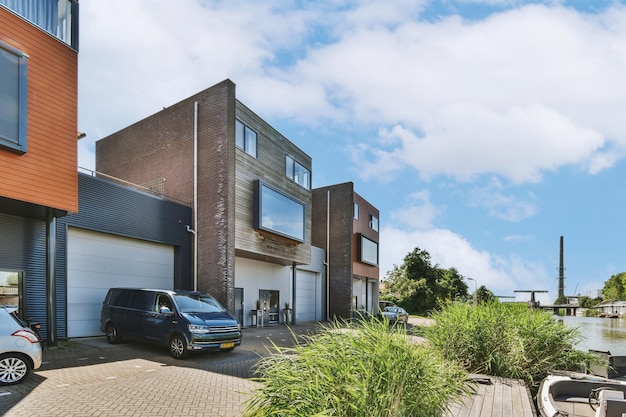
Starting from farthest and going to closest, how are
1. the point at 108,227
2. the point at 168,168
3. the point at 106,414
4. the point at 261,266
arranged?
1. the point at 261,266
2. the point at 168,168
3. the point at 108,227
4. the point at 106,414

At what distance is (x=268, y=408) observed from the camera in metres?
3.45

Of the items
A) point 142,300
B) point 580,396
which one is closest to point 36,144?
point 142,300

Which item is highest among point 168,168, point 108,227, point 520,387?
point 168,168

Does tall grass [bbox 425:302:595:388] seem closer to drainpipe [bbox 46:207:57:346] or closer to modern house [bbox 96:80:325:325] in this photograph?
drainpipe [bbox 46:207:57:346]

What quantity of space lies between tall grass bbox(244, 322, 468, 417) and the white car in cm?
564

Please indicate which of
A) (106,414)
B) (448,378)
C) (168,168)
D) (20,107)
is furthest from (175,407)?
(168,168)

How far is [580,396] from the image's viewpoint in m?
6.45

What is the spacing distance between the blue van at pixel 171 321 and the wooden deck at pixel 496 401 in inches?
257

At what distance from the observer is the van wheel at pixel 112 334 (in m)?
12.3

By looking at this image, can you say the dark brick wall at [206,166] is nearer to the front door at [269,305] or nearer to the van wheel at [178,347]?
the front door at [269,305]

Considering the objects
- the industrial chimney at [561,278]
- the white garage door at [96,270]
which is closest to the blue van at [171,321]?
the white garage door at [96,270]

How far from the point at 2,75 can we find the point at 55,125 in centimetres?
156

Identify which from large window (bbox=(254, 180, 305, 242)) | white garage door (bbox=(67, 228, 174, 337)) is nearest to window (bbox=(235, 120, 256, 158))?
large window (bbox=(254, 180, 305, 242))

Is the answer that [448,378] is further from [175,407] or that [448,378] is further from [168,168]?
[168,168]
